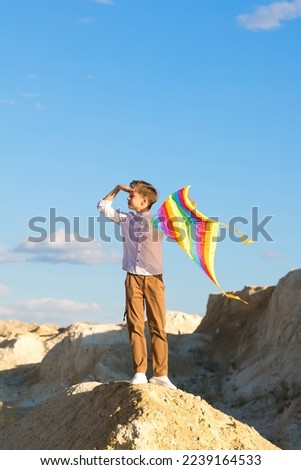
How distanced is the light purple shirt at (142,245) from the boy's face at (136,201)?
0.07 meters

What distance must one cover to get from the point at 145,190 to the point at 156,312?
1.36m

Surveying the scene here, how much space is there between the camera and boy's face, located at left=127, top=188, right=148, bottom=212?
9.30m

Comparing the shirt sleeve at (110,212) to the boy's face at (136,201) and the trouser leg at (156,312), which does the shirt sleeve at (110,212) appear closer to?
the boy's face at (136,201)

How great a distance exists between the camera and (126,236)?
30.7 feet

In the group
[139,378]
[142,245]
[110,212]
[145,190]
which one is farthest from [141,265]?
[139,378]

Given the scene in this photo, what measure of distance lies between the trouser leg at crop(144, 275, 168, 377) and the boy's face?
78 centimetres

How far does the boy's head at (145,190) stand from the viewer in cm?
929

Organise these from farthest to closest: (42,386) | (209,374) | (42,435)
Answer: (42,386), (209,374), (42,435)

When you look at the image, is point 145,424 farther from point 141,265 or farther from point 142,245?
point 142,245

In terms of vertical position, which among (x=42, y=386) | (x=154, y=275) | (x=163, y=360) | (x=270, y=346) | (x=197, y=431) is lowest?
(x=42, y=386)

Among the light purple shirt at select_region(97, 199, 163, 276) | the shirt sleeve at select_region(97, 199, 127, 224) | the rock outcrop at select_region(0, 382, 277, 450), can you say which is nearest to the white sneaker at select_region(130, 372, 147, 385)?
the rock outcrop at select_region(0, 382, 277, 450)
